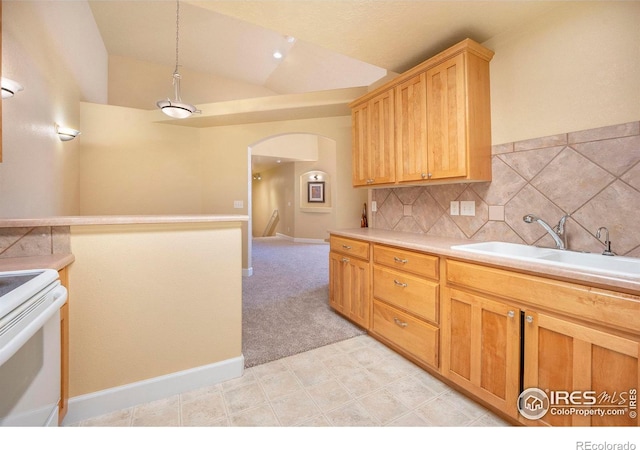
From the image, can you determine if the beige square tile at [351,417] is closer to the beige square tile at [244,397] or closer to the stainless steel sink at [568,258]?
the beige square tile at [244,397]

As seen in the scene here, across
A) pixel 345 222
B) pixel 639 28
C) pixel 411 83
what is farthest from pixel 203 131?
pixel 639 28

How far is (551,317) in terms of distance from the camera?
4.14 ft

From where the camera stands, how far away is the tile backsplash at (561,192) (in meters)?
1.45

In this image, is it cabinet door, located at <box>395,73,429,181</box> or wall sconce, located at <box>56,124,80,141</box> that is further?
wall sconce, located at <box>56,124,80,141</box>

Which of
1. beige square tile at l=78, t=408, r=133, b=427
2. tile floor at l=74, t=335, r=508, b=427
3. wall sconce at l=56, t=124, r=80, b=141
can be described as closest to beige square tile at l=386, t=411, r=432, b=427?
tile floor at l=74, t=335, r=508, b=427

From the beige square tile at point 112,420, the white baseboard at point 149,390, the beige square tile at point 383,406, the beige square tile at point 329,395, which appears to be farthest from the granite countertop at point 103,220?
the beige square tile at point 383,406

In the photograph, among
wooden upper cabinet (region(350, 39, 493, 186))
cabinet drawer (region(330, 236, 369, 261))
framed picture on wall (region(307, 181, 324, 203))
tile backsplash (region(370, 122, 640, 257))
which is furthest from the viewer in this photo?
framed picture on wall (region(307, 181, 324, 203))

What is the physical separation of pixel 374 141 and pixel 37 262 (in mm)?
2515

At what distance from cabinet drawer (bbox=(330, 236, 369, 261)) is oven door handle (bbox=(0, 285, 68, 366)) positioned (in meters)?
1.95

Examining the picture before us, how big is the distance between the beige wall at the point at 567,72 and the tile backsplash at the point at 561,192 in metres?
0.10

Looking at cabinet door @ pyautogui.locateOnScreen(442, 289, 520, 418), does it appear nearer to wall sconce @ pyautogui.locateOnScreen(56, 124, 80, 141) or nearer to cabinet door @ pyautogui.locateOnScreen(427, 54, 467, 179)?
cabinet door @ pyautogui.locateOnScreen(427, 54, 467, 179)

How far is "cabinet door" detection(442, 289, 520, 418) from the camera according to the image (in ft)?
4.60

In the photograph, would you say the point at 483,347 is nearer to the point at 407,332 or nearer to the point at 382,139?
the point at 407,332

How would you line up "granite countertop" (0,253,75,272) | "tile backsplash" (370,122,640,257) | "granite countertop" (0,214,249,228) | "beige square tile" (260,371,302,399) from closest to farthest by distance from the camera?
"granite countertop" (0,253,75,272), "granite countertop" (0,214,249,228), "tile backsplash" (370,122,640,257), "beige square tile" (260,371,302,399)
